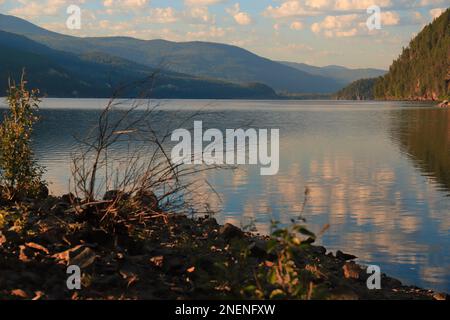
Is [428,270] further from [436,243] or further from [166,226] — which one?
[166,226]

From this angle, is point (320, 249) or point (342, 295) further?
point (320, 249)

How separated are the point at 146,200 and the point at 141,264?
14.1ft

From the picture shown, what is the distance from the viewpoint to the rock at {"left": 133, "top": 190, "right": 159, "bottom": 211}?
13267 mm

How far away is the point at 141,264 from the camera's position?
432 inches

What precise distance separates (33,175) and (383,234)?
30.1 feet

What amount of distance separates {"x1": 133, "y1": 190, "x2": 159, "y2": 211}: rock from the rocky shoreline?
15.5 inches

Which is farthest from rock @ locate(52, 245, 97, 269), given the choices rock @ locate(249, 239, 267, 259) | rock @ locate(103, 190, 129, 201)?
rock @ locate(249, 239, 267, 259)

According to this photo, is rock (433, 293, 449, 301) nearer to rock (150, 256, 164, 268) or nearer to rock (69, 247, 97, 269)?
rock (150, 256, 164, 268)

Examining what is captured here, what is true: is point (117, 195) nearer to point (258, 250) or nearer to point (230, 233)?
point (258, 250)

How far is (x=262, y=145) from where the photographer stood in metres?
46.3

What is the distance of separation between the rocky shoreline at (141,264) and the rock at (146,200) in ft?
1.29

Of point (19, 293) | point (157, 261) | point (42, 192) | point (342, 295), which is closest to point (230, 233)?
point (157, 261)

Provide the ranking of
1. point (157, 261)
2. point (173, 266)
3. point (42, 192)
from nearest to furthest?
point (173, 266) → point (157, 261) → point (42, 192)
